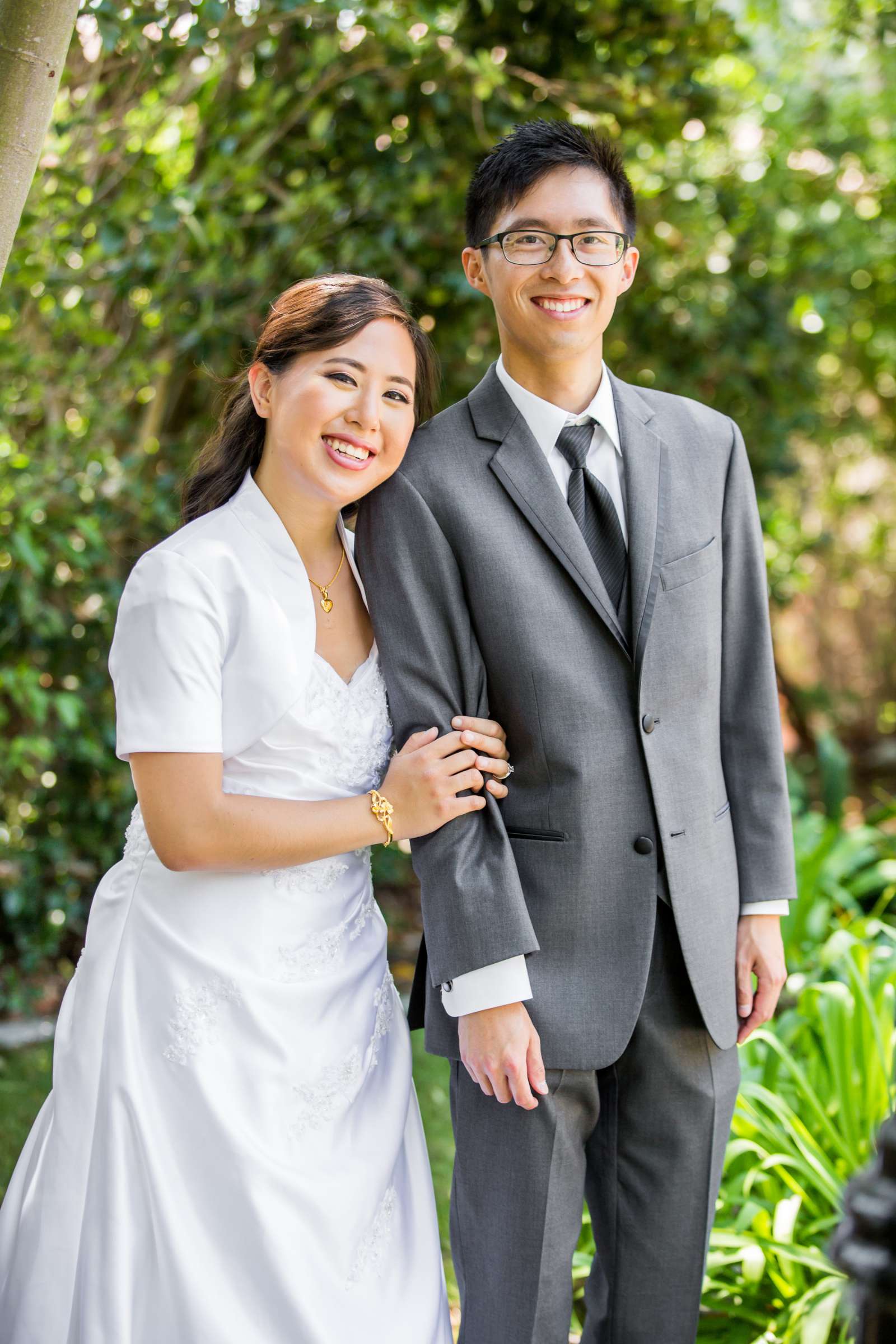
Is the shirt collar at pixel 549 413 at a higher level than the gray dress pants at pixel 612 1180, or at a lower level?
higher

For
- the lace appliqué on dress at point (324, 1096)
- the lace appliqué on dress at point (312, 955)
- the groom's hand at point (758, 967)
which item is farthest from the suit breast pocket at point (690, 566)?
the lace appliqué on dress at point (324, 1096)

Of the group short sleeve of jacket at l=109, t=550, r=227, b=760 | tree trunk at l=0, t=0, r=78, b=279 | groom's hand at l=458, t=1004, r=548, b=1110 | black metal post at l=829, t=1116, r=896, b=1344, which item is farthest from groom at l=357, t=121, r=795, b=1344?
black metal post at l=829, t=1116, r=896, b=1344

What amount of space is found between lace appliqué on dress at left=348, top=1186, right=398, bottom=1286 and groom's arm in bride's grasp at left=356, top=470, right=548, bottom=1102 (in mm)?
336

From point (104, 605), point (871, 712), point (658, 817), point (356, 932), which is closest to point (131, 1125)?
point (356, 932)

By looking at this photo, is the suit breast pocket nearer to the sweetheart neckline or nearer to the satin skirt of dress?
the sweetheart neckline

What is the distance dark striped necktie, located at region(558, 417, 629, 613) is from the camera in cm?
177

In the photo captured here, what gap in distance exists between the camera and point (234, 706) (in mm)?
1663

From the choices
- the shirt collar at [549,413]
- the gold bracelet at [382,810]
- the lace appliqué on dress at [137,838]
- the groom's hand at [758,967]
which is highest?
the shirt collar at [549,413]

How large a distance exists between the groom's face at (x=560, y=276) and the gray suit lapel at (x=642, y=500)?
0.14 m

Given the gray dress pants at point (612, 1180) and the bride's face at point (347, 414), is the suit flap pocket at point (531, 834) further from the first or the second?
the bride's face at point (347, 414)

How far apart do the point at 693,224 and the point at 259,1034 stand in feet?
12.5

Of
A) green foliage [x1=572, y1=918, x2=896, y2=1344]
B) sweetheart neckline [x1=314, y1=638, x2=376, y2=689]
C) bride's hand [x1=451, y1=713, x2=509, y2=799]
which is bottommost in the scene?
green foliage [x1=572, y1=918, x2=896, y2=1344]

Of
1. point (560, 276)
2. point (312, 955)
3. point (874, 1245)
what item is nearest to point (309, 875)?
point (312, 955)

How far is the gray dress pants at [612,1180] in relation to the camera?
1739 millimetres
